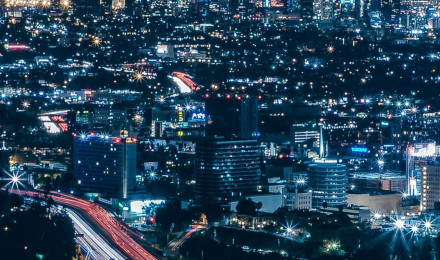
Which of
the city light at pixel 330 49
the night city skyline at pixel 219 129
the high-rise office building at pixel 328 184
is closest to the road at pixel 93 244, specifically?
the night city skyline at pixel 219 129

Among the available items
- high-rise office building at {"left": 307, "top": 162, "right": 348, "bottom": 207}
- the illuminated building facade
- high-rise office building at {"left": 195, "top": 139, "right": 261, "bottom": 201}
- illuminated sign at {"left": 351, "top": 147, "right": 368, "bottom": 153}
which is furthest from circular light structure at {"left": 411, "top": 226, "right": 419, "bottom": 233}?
illuminated sign at {"left": 351, "top": 147, "right": 368, "bottom": 153}

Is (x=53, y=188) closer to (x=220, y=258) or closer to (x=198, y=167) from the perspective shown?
(x=198, y=167)

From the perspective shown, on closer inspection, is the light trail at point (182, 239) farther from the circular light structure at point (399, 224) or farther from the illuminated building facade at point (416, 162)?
the illuminated building facade at point (416, 162)

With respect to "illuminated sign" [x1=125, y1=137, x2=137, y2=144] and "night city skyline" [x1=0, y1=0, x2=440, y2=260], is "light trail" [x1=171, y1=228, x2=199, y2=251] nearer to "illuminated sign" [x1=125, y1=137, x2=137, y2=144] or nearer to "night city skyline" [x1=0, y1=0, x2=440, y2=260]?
"night city skyline" [x1=0, y1=0, x2=440, y2=260]

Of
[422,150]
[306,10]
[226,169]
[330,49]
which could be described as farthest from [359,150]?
[306,10]

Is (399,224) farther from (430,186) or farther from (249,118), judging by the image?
(249,118)

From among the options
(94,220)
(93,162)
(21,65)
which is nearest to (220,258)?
(94,220)
